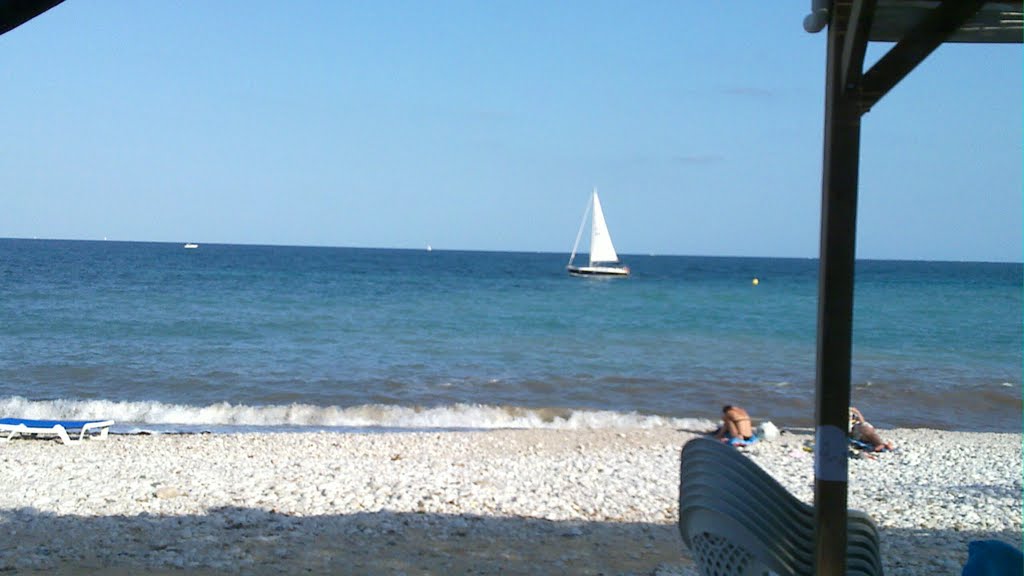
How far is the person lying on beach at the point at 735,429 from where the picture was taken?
396 inches

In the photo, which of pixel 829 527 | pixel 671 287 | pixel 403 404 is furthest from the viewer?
pixel 671 287

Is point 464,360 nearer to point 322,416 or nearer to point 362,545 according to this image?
point 322,416

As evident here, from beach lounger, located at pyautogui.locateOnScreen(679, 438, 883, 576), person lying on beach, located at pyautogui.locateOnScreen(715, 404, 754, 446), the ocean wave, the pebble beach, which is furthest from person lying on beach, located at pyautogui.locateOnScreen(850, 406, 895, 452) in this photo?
beach lounger, located at pyautogui.locateOnScreen(679, 438, 883, 576)

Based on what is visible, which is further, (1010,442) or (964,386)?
(964,386)

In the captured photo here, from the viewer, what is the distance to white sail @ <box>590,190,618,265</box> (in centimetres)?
4641

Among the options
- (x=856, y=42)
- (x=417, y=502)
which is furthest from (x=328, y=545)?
(x=856, y=42)

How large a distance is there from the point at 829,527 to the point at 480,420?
9850 mm

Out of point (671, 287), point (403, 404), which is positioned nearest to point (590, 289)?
point (671, 287)

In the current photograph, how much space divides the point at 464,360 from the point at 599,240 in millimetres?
30043

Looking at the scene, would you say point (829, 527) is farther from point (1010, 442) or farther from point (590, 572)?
point (1010, 442)

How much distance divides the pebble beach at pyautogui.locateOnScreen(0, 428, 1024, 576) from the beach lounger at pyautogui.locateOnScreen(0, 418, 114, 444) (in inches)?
5.1

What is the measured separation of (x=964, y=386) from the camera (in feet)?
52.7

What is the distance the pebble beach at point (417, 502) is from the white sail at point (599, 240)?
3607 cm

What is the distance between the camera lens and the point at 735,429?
1013 centimetres
